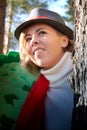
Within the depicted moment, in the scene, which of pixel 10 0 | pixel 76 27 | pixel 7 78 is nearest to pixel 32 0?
pixel 10 0

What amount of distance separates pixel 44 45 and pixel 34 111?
0.31 metres

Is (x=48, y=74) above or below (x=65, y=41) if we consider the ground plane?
below

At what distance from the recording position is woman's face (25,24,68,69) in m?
1.45

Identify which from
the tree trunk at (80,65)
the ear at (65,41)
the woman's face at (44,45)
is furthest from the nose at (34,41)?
the tree trunk at (80,65)

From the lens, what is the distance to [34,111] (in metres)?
1.51

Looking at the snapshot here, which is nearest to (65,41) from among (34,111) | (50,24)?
(50,24)

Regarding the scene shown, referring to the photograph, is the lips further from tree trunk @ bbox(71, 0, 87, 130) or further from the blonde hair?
tree trunk @ bbox(71, 0, 87, 130)

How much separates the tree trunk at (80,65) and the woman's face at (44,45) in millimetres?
A: 227

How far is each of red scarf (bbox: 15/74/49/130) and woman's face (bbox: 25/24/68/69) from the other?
0.39 ft

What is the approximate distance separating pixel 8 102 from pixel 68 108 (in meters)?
0.40

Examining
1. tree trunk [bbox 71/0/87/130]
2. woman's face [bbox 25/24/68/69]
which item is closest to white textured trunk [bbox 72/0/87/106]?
tree trunk [bbox 71/0/87/130]

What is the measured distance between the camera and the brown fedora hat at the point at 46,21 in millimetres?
1511

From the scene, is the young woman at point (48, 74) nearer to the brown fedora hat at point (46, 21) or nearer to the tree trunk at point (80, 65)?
the brown fedora hat at point (46, 21)

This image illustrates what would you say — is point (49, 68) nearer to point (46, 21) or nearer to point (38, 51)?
point (38, 51)
